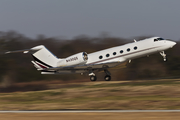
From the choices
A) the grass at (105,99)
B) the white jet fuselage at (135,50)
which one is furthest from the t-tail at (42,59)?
the grass at (105,99)

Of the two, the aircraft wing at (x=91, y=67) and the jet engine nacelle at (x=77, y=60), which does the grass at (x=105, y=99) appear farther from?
the jet engine nacelle at (x=77, y=60)

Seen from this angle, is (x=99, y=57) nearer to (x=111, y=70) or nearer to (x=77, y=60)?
(x=77, y=60)

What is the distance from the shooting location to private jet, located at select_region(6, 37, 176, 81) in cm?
2370

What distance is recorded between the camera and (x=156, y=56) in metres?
40.4

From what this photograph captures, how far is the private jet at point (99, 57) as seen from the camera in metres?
23.7

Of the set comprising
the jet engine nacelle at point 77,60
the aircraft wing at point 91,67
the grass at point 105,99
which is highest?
the jet engine nacelle at point 77,60

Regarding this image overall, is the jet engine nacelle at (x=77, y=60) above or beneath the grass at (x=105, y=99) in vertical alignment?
above

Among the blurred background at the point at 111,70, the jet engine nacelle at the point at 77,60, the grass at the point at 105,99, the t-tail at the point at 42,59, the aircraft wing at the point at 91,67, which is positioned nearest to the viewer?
the grass at the point at 105,99

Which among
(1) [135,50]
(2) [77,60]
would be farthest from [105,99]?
(2) [77,60]

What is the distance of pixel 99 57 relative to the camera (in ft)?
82.0

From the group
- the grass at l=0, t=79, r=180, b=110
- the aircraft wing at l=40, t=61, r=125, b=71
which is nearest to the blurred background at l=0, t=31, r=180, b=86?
the aircraft wing at l=40, t=61, r=125, b=71

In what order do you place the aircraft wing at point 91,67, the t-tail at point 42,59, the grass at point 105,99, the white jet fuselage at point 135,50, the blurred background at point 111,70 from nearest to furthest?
the grass at point 105,99 < the white jet fuselage at point 135,50 < the aircraft wing at point 91,67 < the t-tail at point 42,59 < the blurred background at point 111,70

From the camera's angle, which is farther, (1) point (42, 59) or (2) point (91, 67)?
(1) point (42, 59)

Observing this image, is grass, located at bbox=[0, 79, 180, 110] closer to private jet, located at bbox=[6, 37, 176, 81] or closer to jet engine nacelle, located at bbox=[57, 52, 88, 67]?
private jet, located at bbox=[6, 37, 176, 81]
